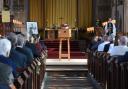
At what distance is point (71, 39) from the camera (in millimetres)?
24688

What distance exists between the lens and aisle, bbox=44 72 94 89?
1220cm

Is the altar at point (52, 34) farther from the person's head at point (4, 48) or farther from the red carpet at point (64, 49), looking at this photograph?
the person's head at point (4, 48)

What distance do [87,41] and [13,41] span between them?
1734 cm

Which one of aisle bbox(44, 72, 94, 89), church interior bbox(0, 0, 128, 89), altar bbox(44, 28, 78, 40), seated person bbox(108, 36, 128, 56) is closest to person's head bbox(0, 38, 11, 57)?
church interior bbox(0, 0, 128, 89)

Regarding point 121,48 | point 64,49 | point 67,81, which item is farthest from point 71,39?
point 121,48

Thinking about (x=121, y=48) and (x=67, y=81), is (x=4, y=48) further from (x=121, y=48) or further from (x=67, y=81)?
(x=67, y=81)

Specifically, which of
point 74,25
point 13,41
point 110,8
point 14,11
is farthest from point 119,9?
point 13,41

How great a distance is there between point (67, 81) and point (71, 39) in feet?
36.8

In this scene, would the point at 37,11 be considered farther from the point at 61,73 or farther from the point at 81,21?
the point at 61,73

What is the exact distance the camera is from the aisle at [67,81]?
480 inches

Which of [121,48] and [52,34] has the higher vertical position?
[121,48]

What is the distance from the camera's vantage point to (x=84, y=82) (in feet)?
43.5

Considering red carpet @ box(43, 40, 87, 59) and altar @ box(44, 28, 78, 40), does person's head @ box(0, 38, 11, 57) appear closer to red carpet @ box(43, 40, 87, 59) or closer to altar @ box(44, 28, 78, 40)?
red carpet @ box(43, 40, 87, 59)

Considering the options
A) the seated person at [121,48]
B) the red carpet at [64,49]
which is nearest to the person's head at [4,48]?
the seated person at [121,48]
